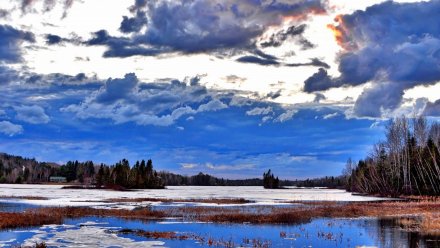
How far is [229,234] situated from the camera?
3506 cm

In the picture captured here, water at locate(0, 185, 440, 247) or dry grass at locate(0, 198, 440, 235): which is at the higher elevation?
dry grass at locate(0, 198, 440, 235)

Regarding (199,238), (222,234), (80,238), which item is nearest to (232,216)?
(222,234)

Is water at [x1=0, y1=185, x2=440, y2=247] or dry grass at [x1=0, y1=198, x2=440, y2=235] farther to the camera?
dry grass at [x1=0, y1=198, x2=440, y2=235]

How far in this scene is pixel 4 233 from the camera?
33438mm

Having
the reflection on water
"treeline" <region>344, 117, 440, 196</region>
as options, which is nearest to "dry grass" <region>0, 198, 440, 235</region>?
the reflection on water

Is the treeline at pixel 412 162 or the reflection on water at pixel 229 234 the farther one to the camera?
the treeline at pixel 412 162

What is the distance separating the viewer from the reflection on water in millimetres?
29766

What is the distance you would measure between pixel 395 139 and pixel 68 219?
270 ft

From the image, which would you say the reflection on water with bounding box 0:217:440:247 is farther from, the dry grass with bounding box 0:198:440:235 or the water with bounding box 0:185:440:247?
the dry grass with bounding box 0:198:440:235

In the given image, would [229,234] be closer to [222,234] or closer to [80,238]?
[222,234]

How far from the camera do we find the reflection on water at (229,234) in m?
29.8

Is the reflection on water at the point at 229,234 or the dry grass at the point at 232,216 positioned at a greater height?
the dry grass at the point at 232,216

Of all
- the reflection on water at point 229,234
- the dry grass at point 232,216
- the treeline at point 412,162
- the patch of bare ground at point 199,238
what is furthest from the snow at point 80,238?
the treeline at point 412,162

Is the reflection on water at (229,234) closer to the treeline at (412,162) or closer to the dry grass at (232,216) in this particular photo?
the dry grass at (232,216)
